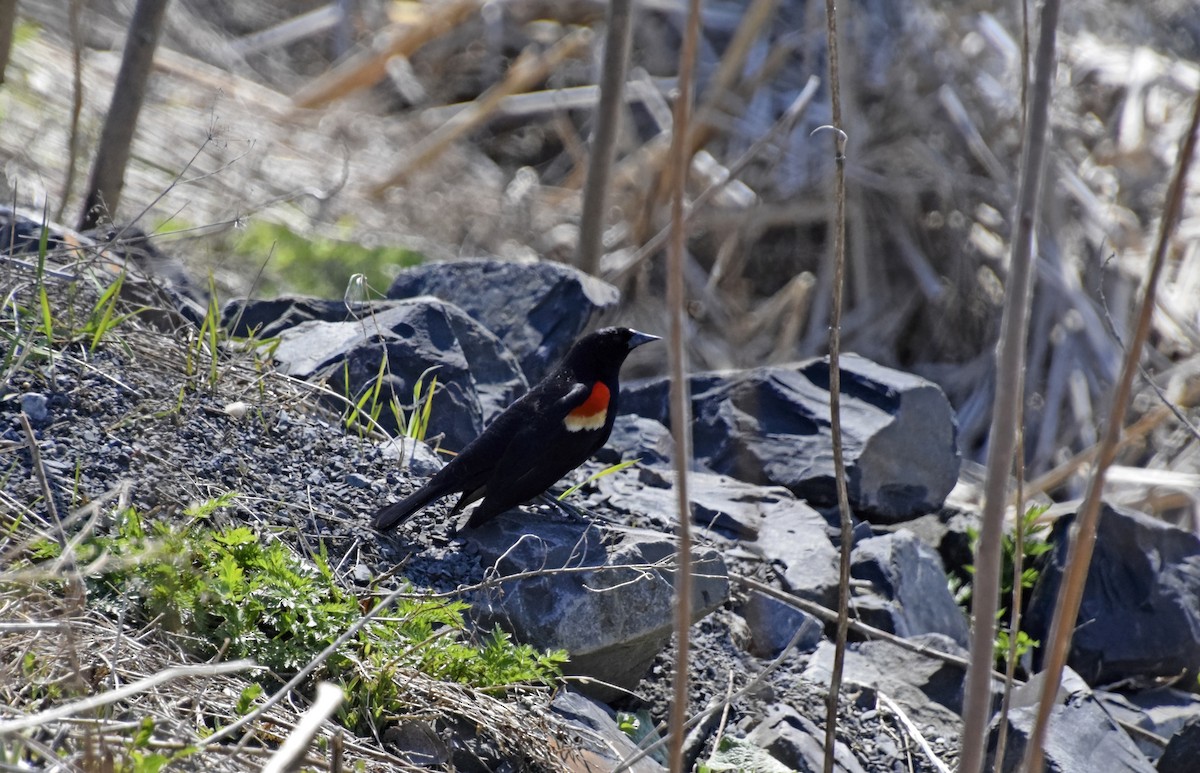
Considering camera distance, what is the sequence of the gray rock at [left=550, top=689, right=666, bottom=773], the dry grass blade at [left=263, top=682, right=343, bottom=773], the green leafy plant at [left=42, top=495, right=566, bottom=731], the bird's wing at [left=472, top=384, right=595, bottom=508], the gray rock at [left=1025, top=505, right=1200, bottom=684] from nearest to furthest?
the dry grass blade at [left=263, top=682, right=343, bottom=773], the green leafy plant at [left=42, top=495, right=566, bottom=731], the gray rock at [left=550, top=689, right=666, bottom=773], the bird's wing at [left=472, top=384, right=595, bottom=508], the gray rock at [left=1025, top=505, right=1200, bottom=684]

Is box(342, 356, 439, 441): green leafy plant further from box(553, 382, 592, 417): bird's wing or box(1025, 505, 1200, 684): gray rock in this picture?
box(1025, 505, 1200, 684): gray rock

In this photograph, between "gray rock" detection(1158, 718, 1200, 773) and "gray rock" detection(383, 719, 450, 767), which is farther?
"gray rock" detection(1158, 718, 1200, 773)

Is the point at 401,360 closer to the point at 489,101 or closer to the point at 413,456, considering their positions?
the point at 413,456

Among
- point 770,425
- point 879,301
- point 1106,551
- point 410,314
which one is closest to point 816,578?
point 770,425

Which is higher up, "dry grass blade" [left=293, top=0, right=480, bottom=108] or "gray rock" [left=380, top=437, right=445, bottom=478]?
"dry grass blade" [left=293, top=0, right=480, bottom=108]

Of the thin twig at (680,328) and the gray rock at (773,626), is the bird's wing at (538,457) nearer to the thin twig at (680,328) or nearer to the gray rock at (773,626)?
the gray rock at (773,626)

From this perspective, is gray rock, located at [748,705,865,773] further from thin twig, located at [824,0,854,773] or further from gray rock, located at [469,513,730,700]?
thin twig, located at [824,0,854,773]

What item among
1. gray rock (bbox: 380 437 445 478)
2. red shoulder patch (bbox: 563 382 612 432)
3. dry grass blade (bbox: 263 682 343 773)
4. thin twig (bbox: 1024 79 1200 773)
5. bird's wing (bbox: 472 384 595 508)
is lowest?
gray rock (bbox: 380 437 445 478)

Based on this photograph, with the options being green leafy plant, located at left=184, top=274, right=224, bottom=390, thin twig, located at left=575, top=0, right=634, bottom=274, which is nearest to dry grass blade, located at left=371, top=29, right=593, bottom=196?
thin twig, located at left=575, top=0, right=634, bottom=274

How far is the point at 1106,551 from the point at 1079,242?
12.6 ft

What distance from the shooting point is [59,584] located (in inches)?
105

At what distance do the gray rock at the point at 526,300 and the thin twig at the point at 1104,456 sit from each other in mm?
3335

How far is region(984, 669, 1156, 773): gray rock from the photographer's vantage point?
333 centimetres

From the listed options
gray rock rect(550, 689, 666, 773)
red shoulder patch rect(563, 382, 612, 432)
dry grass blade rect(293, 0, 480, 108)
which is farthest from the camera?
dry grass blade rect(293, 0, 480, 108)
